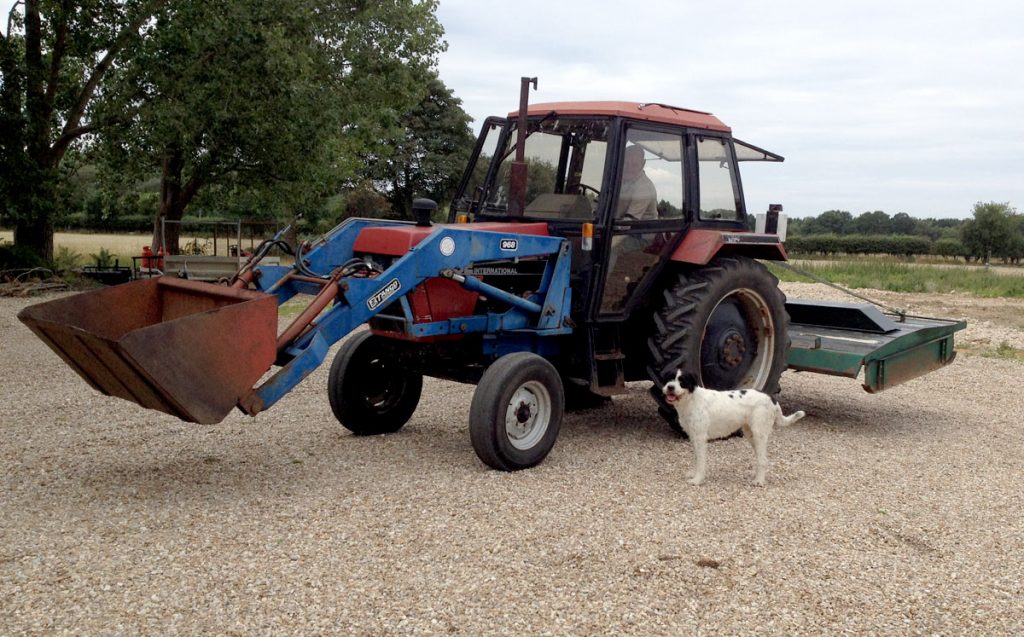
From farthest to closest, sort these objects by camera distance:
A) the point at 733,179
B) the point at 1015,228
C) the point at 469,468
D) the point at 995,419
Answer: the point at 1015,228 → the point at 995,419 → the point at 733,179 → the point at 469,468

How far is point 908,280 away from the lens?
89.6 ft

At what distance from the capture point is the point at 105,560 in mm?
4438

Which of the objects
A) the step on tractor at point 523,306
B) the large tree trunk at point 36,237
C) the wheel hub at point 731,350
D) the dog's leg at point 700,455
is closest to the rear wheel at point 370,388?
the step on tractor at point 523,306

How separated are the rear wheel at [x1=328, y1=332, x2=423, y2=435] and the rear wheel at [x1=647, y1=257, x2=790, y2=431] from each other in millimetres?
1895

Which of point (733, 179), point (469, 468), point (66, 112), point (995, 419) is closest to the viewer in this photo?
point (469, 468)

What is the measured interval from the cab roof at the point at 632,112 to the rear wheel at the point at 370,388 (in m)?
2.21

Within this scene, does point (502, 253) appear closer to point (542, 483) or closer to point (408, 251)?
point (408, 251)

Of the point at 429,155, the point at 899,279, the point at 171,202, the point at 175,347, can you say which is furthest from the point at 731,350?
the point at 429,155

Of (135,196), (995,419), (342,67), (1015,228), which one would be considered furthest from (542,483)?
(1015,228)

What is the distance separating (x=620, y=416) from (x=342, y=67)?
66.8 feet

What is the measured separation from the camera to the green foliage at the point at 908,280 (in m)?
25.6

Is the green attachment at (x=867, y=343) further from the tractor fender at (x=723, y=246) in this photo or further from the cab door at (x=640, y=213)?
the cab door at (x=640, y=213)

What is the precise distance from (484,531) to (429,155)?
44109 mm

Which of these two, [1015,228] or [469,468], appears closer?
[469,468]
